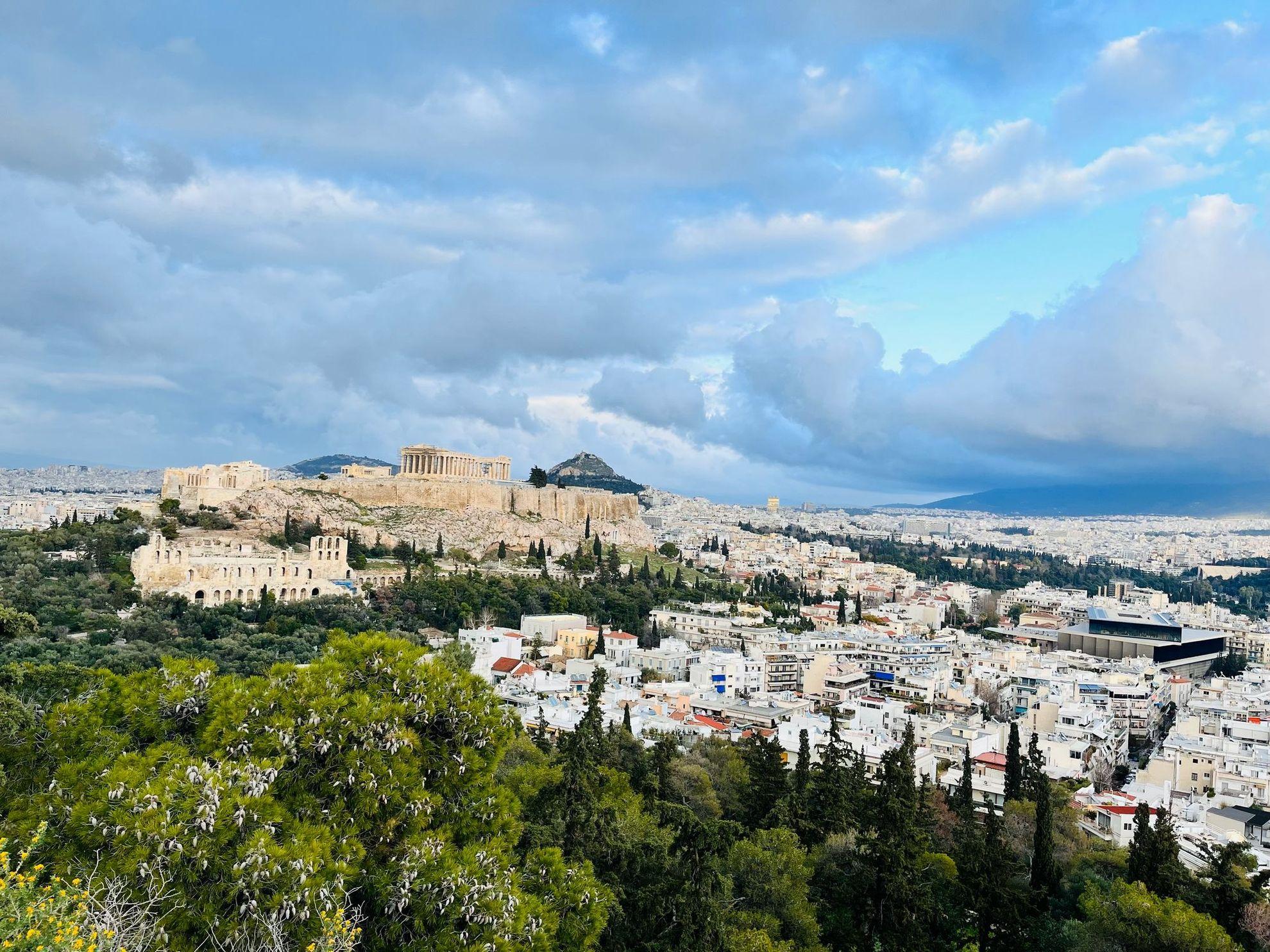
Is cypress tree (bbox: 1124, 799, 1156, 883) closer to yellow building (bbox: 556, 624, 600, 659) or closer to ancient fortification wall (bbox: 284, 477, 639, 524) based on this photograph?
yellow building (bbox: 556, 624, 600, 659)

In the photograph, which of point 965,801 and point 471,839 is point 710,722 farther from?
point 471,839

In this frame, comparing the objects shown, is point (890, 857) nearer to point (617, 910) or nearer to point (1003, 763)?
point (617, 910)

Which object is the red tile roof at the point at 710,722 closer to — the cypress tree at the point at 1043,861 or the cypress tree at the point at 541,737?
the cypress tree at the point at 541,737

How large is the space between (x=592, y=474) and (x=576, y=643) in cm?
10878

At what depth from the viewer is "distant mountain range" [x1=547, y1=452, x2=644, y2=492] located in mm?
146125

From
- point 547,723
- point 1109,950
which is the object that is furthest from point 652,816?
point 547,723

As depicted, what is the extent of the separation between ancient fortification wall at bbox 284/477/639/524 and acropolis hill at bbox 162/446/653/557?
0.07 m

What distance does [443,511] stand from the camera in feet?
216

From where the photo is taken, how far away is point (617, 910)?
12.0 meters

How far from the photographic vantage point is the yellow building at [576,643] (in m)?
42.8

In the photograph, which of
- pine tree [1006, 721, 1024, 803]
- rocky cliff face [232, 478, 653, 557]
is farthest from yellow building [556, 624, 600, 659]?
pine tree [1006, 721, 1024, 803]

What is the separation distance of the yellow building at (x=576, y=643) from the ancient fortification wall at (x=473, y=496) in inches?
997

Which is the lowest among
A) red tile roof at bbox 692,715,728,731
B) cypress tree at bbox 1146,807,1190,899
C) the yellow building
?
red tile roof at bbox 692,715,728,731

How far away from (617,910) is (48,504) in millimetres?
103777
